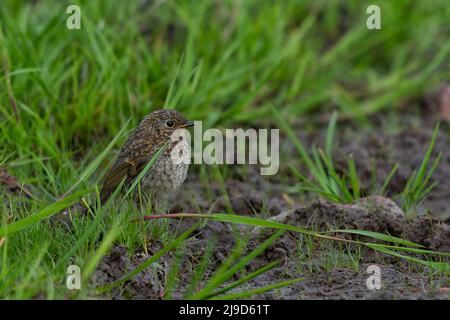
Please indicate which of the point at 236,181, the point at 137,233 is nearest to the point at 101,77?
the point at 236,181

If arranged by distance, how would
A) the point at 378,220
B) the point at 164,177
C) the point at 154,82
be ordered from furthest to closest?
the point at 154,82
the point at 164,177
the point at 378,220

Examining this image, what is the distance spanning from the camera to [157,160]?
18.0ft

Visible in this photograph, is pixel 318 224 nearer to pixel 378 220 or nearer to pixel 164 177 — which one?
pixel 378 220

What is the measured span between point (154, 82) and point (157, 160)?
190cm

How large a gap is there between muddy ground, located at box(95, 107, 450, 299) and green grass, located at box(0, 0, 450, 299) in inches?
5.7

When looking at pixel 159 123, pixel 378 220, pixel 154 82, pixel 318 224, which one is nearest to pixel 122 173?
pixel 159 123

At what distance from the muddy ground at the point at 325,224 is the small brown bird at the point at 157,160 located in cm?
29

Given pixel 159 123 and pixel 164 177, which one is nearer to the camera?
pixel 164 177

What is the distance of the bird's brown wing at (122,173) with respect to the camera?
5.54 m

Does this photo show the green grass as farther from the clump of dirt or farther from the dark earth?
the clump of dirt

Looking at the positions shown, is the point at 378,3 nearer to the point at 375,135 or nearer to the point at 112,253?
the point at 375,135
